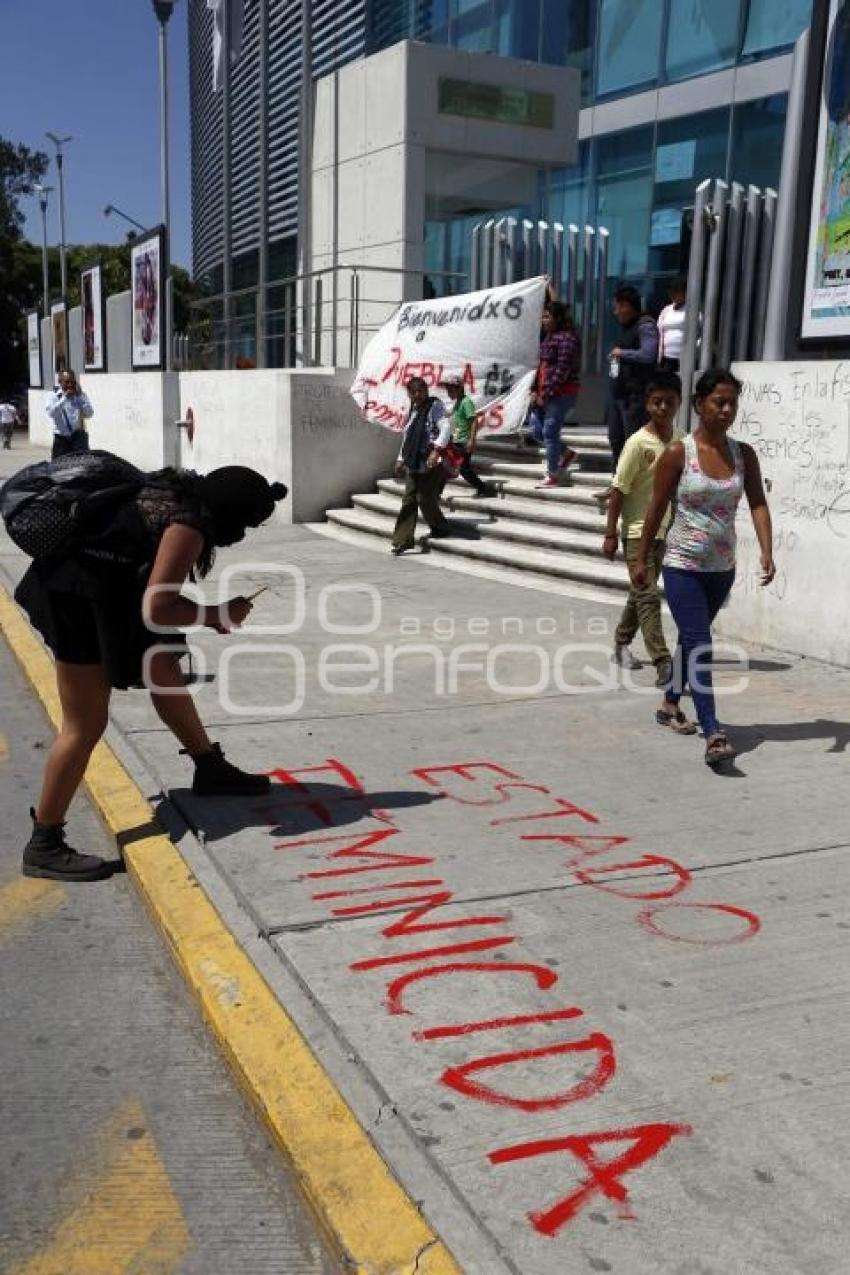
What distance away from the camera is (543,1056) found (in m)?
2.78

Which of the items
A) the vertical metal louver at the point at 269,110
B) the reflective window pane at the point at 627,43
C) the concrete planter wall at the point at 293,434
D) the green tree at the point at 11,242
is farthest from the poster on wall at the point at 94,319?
the green tree at the point at 11,242

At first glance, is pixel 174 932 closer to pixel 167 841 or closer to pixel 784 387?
pixel 167 841

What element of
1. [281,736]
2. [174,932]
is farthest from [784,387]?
[174,932]

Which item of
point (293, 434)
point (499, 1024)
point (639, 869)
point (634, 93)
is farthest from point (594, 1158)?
point (634, 93)

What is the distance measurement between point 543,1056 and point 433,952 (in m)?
0.59

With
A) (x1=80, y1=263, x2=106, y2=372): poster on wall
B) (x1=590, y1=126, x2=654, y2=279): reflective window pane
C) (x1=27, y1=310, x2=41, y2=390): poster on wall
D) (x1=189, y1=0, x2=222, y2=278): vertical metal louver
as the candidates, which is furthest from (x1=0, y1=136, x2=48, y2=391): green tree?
(x1=590, y1=126, x2=654, y2=279): reflective window pane

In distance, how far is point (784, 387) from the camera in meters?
7.18

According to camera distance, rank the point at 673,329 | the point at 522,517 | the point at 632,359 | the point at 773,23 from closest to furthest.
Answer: the point at 632,359 < the point at 673,329 < the point at 522,517 < the point at 773,23

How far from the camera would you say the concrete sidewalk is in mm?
2307

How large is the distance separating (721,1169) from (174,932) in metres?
1.79

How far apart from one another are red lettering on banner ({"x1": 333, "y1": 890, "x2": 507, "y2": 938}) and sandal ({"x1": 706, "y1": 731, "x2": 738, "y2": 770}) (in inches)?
69.1

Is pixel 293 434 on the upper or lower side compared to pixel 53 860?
upper

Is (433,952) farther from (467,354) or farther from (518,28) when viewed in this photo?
(518,28)

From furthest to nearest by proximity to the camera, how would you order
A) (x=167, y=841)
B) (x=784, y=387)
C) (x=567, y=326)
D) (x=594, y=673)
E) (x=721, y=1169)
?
(x=567, y=326) → (x=784, y=387) → (x=594, y=673) → (x=167, y=841) → (x=721, y=1169)
